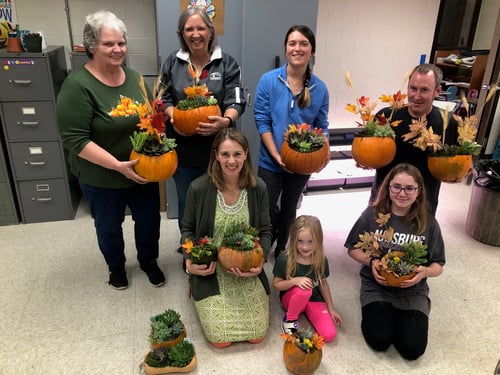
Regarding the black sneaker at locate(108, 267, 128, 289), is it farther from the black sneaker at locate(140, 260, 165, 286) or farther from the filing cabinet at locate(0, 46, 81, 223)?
the filing cabinet at locate(0, 46, 81, 223)

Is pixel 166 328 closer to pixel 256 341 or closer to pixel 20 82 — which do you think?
pixel 256 341

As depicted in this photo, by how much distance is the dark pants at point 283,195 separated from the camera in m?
2.54

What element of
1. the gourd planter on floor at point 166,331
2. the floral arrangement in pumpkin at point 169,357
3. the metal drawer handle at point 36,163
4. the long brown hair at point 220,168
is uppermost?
the long brown hair at point 220,168

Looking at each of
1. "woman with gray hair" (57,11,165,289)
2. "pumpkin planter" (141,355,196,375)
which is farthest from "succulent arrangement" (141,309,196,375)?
"woman with gray hair" (57,11,165,289)

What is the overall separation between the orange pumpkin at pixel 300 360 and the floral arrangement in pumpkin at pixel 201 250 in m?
0.56

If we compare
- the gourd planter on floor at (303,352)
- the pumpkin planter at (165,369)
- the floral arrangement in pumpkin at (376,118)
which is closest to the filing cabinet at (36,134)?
the pumpkin planter at (165,369)

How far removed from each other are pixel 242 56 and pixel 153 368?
2222 mm

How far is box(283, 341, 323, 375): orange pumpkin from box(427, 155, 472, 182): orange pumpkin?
115cm

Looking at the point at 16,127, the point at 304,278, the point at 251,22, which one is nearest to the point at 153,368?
the point at 304,278

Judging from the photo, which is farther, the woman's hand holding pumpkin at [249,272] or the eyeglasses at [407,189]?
the eyeglasses at [407,189]

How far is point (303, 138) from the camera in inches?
88.0

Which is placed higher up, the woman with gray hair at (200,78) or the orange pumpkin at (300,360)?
the woman with gray hair at (200,78)

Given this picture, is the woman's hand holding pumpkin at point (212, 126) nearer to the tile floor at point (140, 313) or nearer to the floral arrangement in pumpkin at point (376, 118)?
the floral arrangement in pumpkin at point (376, 118)

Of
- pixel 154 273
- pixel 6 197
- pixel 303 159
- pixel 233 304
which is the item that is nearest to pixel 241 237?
pixel 233 304
